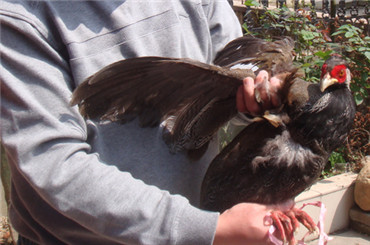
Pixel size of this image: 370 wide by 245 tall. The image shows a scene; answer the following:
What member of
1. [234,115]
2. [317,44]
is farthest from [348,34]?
[234,115]

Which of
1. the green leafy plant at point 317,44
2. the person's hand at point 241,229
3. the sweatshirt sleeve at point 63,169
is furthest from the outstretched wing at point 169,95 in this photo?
the green leafy plant at point 317,44

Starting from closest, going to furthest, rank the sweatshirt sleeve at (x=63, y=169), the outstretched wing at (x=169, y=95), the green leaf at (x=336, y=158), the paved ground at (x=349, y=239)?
the sweatshirt sleeve at (x=63, y=169)
the outstretched wing at (x=169, y=95)
the paved ground at (x=349, y=239)
the green leaf at (x=336, y=158)

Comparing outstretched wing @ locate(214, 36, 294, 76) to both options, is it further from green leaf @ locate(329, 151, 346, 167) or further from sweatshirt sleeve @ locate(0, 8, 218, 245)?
green leaf @ locate(329, 151, 346, 167)

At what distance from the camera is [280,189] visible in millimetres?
1567

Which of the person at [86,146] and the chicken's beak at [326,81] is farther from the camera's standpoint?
the chicken's beak at [326,81]

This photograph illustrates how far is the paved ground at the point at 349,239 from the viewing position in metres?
4.03

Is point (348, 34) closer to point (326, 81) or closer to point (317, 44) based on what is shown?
point (317, 44)

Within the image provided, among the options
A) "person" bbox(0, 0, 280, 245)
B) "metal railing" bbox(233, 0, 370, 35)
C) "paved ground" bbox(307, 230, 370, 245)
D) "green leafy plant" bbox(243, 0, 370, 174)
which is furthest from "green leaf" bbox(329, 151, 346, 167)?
"person" bbox(0, 0, 280, 245)

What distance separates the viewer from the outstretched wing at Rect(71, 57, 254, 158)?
1.36m

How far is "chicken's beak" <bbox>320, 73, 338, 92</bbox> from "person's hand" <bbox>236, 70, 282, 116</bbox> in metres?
0.22

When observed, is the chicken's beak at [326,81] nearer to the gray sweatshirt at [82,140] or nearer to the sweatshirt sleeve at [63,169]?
the gray sweatshirt at [82,140]

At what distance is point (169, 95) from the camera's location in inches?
62.1

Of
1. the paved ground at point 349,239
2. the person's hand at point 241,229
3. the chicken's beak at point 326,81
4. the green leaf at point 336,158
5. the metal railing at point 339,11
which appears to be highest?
the chicken's beak at point 326,81

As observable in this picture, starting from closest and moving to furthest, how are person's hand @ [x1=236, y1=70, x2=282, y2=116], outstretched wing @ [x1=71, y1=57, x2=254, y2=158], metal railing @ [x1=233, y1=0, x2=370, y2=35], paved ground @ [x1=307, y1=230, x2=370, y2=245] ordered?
1. outstretched wing @ [x1=71, y1=57, x2=254, y2=158]
2. person's hand @ [x1=236, y1=70, x2=282, y2=116]
3. paved ground @ [x1=307, y1=230, x2=370, y2=245]
4. metal railing @ [x1=233, y1=0, x2=370, y2=35]
